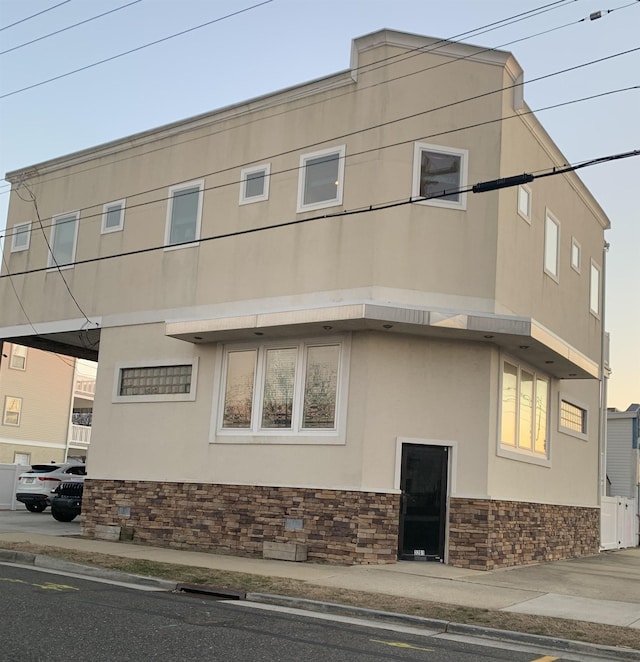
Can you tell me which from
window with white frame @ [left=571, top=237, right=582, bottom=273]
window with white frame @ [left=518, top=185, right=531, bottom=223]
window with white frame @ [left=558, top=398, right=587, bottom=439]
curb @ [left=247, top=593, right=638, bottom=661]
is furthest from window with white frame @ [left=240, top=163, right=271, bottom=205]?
curb @ [left=247, top=593, right=638, bottom=661]

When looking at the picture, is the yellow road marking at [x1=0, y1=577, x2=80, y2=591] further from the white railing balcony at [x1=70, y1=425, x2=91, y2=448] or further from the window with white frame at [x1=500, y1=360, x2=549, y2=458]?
the white railing balcony at [x1=70, y1=425, x2=91, y2=448]

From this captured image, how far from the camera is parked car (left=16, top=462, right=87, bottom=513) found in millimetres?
25359

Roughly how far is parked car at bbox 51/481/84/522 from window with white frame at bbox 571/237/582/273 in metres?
14.6

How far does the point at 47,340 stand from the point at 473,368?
1213 cm

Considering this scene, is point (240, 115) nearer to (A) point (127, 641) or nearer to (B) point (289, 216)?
(B) point (289, 216)

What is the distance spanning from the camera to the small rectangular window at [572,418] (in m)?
19.7

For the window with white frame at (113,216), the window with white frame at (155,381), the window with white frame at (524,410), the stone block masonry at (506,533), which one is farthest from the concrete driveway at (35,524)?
the window with white frame at (524,410)

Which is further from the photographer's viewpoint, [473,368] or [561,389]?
[561,389]

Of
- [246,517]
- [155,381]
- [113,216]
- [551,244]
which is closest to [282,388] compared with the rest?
[246,517]

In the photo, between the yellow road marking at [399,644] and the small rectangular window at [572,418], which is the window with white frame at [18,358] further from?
the yellow road marking at [399,644]

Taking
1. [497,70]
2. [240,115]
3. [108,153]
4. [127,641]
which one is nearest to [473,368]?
[497,70]

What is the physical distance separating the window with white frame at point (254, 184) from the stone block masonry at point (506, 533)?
756 centimetres

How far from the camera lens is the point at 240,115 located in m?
18.0

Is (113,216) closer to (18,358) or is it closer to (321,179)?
(321,179)
